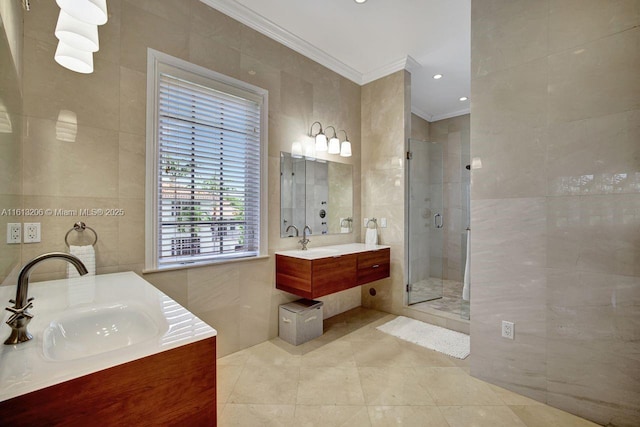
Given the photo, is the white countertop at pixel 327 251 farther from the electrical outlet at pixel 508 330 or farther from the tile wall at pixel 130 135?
the electrical outlet at pixel 508 330

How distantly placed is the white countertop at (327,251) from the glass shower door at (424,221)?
481mm

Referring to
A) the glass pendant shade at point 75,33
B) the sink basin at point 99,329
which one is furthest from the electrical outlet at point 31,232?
the glass pendant shade at point 75,33

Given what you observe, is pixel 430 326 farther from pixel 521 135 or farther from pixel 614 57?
pixel 614 57

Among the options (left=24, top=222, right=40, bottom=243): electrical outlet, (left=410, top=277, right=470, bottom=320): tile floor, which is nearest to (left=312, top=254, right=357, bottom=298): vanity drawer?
(left=410, top=277, right=470, bottom=320): tile floor

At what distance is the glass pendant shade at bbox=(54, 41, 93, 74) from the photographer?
1.26 metres

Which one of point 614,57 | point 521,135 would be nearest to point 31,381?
point 521,135

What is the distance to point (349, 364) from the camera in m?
2.23

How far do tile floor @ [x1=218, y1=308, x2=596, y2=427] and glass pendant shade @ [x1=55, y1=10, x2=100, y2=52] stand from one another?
1983mm

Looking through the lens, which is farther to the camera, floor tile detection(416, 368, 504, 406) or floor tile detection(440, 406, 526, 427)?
floor tile detection(416, 368, 504, 406)

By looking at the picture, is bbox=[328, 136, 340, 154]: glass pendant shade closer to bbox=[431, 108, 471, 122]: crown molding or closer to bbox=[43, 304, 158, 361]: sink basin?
bbox=[43, 304, 158, 361]: sink basin

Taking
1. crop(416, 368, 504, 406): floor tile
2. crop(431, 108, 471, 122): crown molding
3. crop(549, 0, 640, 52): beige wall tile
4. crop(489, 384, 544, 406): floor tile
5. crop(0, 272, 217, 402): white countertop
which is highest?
crop(431, 108, 471, 122): crown molding

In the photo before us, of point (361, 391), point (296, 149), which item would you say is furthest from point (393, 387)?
point (296, 149)

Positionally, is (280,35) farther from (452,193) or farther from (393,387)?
(452,193)

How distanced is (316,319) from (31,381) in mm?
2218
